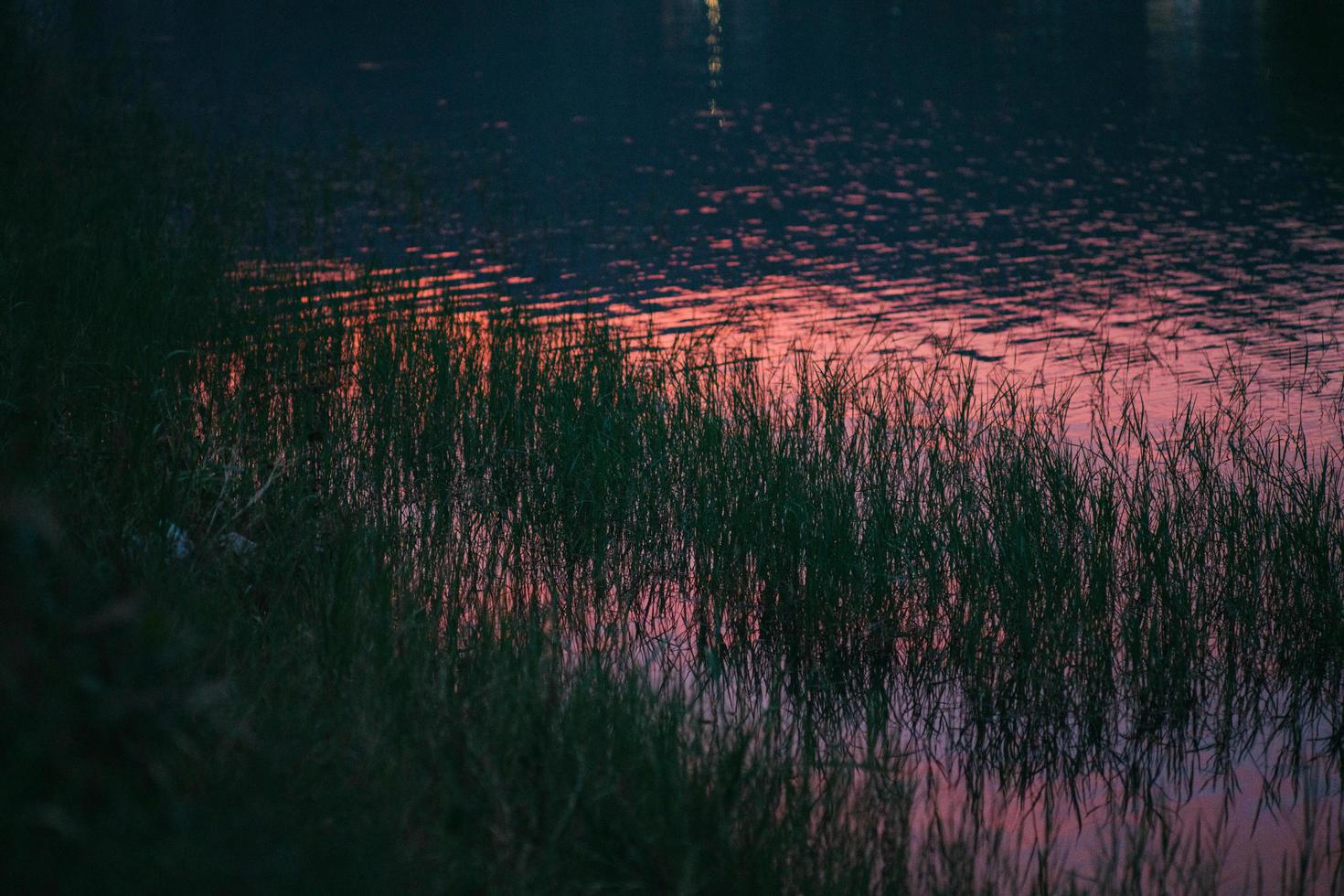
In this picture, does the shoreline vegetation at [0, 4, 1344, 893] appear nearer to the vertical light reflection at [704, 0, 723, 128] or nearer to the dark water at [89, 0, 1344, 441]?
the dark water at [89, 0, 1344, 441]

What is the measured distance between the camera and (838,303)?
1438 cm

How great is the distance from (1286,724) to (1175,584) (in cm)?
82

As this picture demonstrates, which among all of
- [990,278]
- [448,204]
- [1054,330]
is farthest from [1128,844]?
[448,204]

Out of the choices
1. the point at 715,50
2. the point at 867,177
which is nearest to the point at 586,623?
the point at 867,177

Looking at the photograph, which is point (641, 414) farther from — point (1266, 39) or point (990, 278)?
point (1266, 39)

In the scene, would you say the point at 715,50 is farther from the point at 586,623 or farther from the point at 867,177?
the point at 586,623

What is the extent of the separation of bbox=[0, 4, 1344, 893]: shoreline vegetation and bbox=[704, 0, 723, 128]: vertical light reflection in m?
22.6

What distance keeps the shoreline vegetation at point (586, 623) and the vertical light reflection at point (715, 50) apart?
22634mm

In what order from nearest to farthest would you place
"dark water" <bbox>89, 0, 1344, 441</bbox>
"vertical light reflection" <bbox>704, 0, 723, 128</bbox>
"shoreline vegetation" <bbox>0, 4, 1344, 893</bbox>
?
"shoreline vegetation" <bbox>0, 4, 1344, 893</bbox>, "dark water" <bbox>89, 0, 1344, 441</bbox>, "vertical light reflection" <bbox>704, 0, 723, 128</bbox>

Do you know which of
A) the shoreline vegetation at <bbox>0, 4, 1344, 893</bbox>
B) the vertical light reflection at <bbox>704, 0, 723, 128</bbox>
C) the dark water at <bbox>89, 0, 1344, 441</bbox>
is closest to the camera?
the shoreline vegetation at <bbox>0, 4, 1344, 893</bbox>

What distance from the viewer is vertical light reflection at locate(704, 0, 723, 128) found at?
32.4 metres

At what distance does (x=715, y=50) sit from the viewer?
45.8 meters

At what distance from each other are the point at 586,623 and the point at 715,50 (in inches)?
1690

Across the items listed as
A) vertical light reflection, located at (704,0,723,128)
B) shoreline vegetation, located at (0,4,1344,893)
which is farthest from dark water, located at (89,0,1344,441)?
shoreline vegetation, located at (0,4,1344,893)
